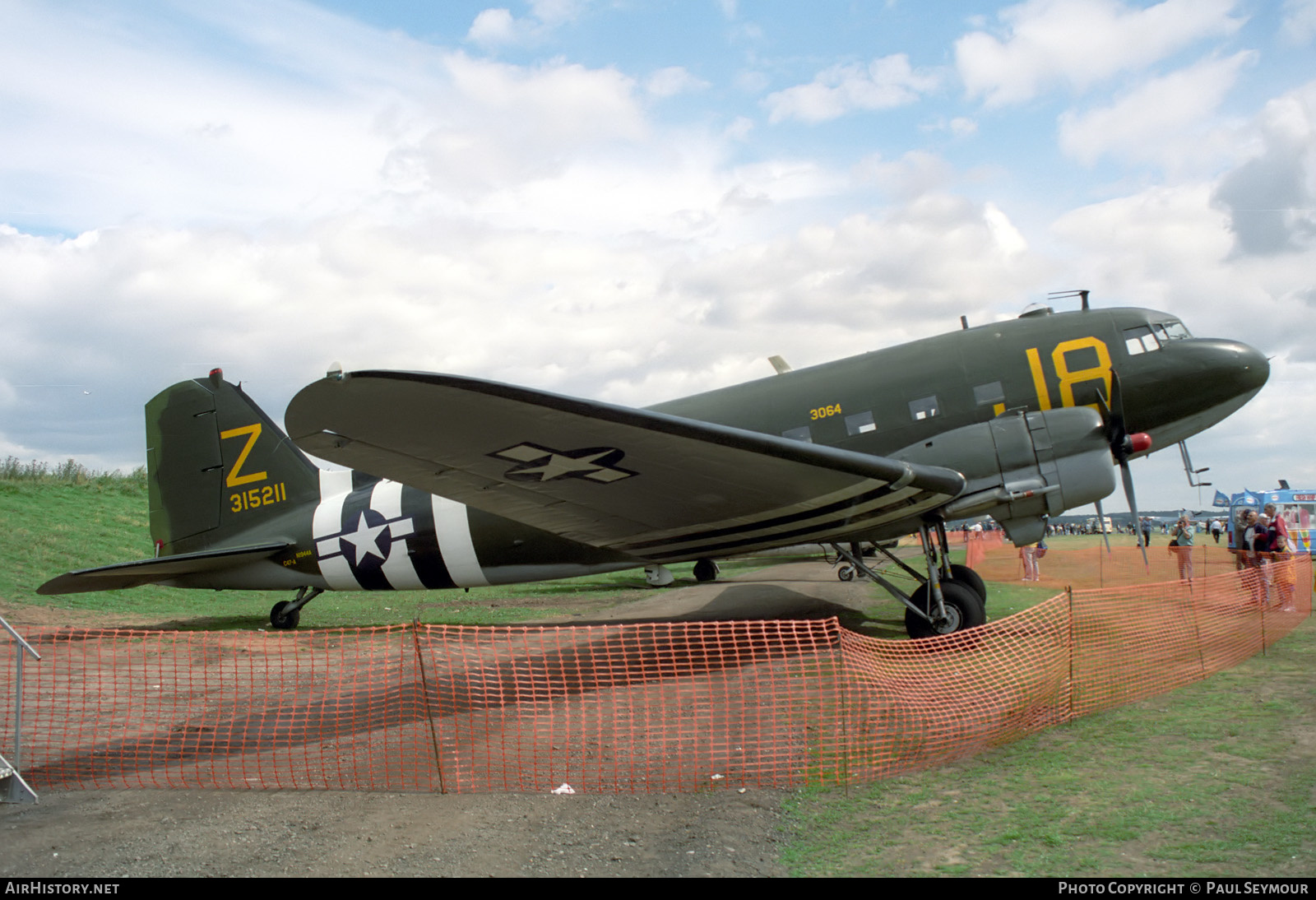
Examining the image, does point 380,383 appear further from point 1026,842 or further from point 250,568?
point 250,568

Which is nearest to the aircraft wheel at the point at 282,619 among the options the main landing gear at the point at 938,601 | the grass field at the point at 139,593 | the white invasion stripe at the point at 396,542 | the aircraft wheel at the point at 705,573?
the grass field at the point at 139,593

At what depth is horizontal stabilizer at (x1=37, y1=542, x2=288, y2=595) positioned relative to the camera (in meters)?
11.4

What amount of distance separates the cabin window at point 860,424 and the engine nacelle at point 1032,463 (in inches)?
30.7

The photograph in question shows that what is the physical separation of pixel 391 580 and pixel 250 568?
2.84 m

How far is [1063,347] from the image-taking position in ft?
32.4

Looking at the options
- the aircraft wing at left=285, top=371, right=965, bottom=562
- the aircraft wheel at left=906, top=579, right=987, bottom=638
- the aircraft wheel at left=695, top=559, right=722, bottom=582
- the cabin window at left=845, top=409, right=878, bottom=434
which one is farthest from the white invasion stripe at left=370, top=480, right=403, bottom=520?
the aircraft wheel at left=695, top=559, right=722, bottom=582

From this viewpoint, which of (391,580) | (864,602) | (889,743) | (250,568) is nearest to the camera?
(889,743)

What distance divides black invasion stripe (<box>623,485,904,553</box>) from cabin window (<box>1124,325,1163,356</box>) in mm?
4111

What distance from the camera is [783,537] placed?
10.0 metres

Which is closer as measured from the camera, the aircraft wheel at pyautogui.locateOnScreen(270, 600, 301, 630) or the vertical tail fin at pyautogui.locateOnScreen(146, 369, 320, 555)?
the vertical tail fin at pyautogui.locateOnScreen(146, 369, 320, 555)

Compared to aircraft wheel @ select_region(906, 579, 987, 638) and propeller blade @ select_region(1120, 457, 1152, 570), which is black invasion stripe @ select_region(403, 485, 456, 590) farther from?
propeller blade @ select_region(1120, 457, 1152, 570)

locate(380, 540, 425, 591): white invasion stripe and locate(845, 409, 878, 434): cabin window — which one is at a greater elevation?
locate(845, 409, 878, 434): cabin window

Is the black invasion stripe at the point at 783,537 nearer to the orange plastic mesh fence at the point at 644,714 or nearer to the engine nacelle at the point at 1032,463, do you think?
the engine nacelle at the point at 1032,463

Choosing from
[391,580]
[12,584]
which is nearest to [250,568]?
[391,580]
